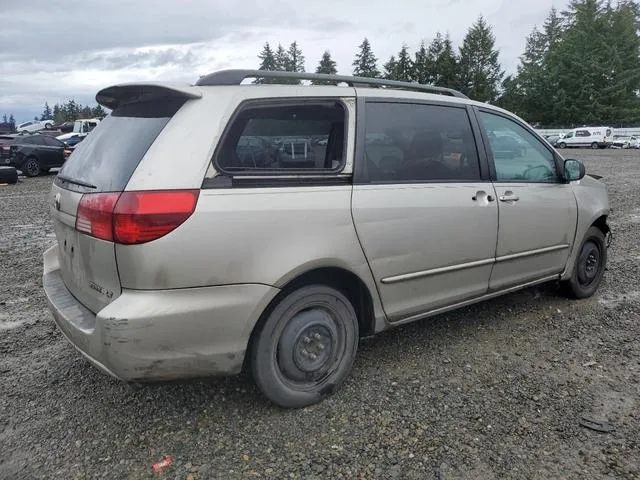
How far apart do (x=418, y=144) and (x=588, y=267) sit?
8.08ft

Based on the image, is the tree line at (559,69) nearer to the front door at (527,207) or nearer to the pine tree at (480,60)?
the pine tree at (480,60)

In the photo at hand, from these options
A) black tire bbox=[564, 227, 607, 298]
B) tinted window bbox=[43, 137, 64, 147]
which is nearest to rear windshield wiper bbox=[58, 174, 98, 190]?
black tire bbox=[564, 227, 607, 298]

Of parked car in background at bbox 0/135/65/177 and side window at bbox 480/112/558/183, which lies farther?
parked car in background at bbox 0/135/65/177

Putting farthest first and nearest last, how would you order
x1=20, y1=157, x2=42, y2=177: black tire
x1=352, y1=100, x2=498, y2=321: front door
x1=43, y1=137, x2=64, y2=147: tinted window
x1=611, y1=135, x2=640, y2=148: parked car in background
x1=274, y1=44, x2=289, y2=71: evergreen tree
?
x1=274, y1=44, x2=289, y2=71: evergreen tree < x1=611, y1=135, x2=640, y2=148: parked car in background < x1=43, y1=137, x2=64, y2=147: tinted window < x1=20, y1=157, x2=42, y2=177: black tire < x1=352, y1=100, x2=498, y2=321: front door

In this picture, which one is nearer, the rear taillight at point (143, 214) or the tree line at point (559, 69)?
the rear taillight at point (143, 214)

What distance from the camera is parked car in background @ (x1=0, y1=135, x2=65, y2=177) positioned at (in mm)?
18000

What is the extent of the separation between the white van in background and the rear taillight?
4823 centimetres

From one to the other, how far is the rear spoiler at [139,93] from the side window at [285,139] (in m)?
0.29

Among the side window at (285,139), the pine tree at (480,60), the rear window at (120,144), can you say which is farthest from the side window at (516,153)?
the pine tree at (480,60)

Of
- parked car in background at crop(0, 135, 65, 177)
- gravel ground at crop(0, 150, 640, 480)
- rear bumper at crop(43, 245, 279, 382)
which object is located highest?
rear bumper at crop(43, 245, 279, 382)

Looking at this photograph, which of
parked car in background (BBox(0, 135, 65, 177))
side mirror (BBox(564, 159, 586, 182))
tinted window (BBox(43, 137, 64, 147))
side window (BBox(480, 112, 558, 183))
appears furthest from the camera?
tinted window (BBox(43, 137, 64, 147))

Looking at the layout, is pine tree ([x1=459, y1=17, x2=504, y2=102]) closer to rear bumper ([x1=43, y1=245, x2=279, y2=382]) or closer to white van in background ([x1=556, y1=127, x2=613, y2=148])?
white van in background ([x1=556, y1=127, x2=613, y2=148])

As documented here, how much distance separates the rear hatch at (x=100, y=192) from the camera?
2.51 meters

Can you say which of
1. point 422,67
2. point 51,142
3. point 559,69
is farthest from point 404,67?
point 51,142
